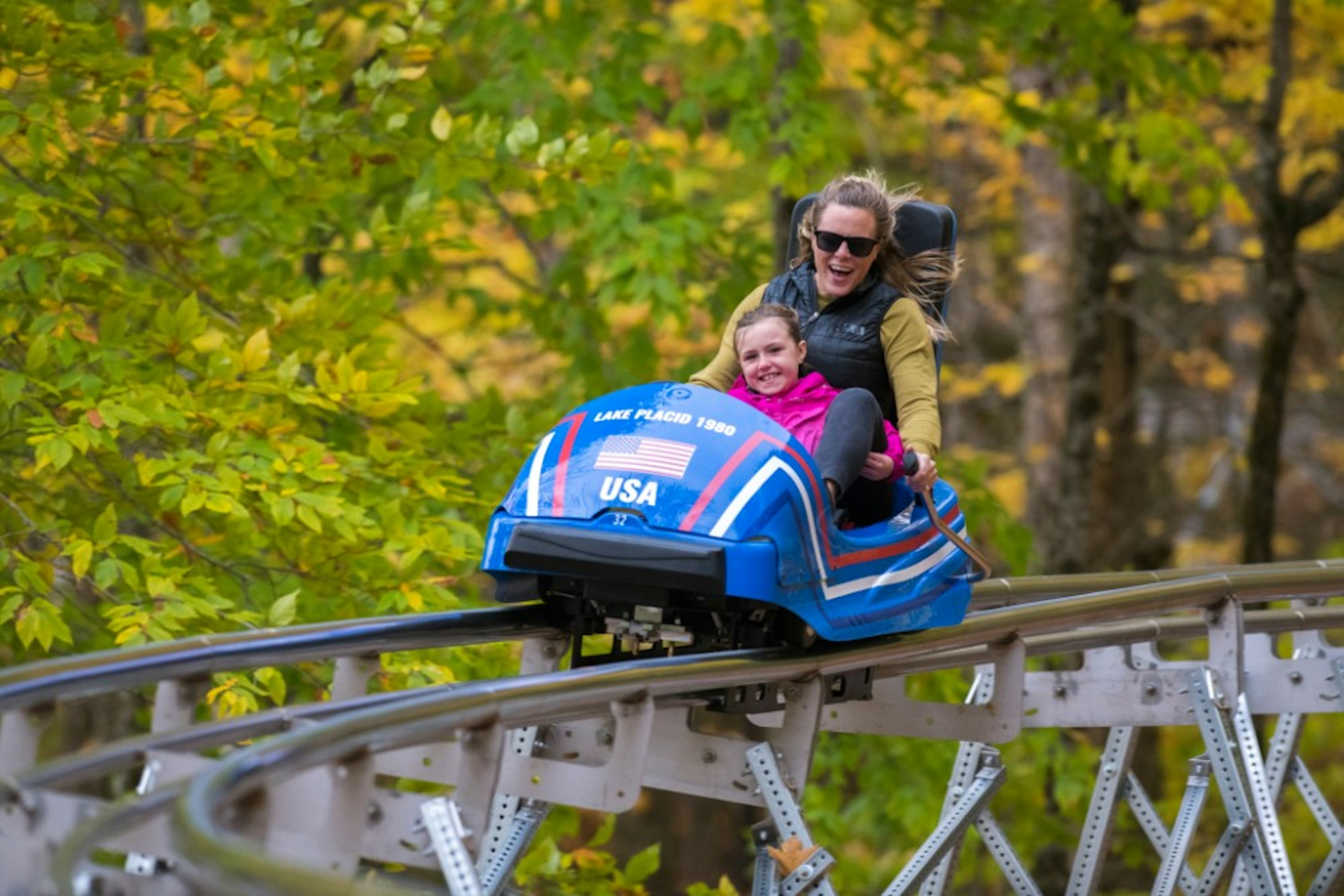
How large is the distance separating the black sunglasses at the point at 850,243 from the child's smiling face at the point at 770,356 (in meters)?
0.37

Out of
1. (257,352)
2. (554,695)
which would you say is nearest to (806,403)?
(554,695)

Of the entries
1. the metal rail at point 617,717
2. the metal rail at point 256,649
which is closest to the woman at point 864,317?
the metal rail at point 617,717

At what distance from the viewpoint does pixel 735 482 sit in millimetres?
4023

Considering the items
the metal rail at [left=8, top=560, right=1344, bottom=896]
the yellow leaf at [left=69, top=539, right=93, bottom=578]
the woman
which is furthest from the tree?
the yellow leaf at [left=69, top=539, right=93, bottom=578]

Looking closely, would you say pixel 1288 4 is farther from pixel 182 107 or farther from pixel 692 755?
pixel 692 755

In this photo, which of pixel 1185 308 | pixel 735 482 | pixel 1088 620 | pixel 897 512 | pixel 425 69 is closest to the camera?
pixel 735 482

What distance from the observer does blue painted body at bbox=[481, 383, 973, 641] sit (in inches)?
157

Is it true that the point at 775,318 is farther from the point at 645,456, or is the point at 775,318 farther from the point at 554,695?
the point at 554,695

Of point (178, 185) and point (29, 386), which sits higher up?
point (178, 185)

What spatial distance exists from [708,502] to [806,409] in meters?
0.62

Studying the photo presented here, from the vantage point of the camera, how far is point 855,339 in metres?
4.77

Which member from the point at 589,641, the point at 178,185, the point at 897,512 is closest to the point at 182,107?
the point at 178,185

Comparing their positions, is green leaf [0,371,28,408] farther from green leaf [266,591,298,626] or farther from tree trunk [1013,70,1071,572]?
tree trunk [1013,70,1071,572]

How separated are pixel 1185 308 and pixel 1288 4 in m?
9.26
